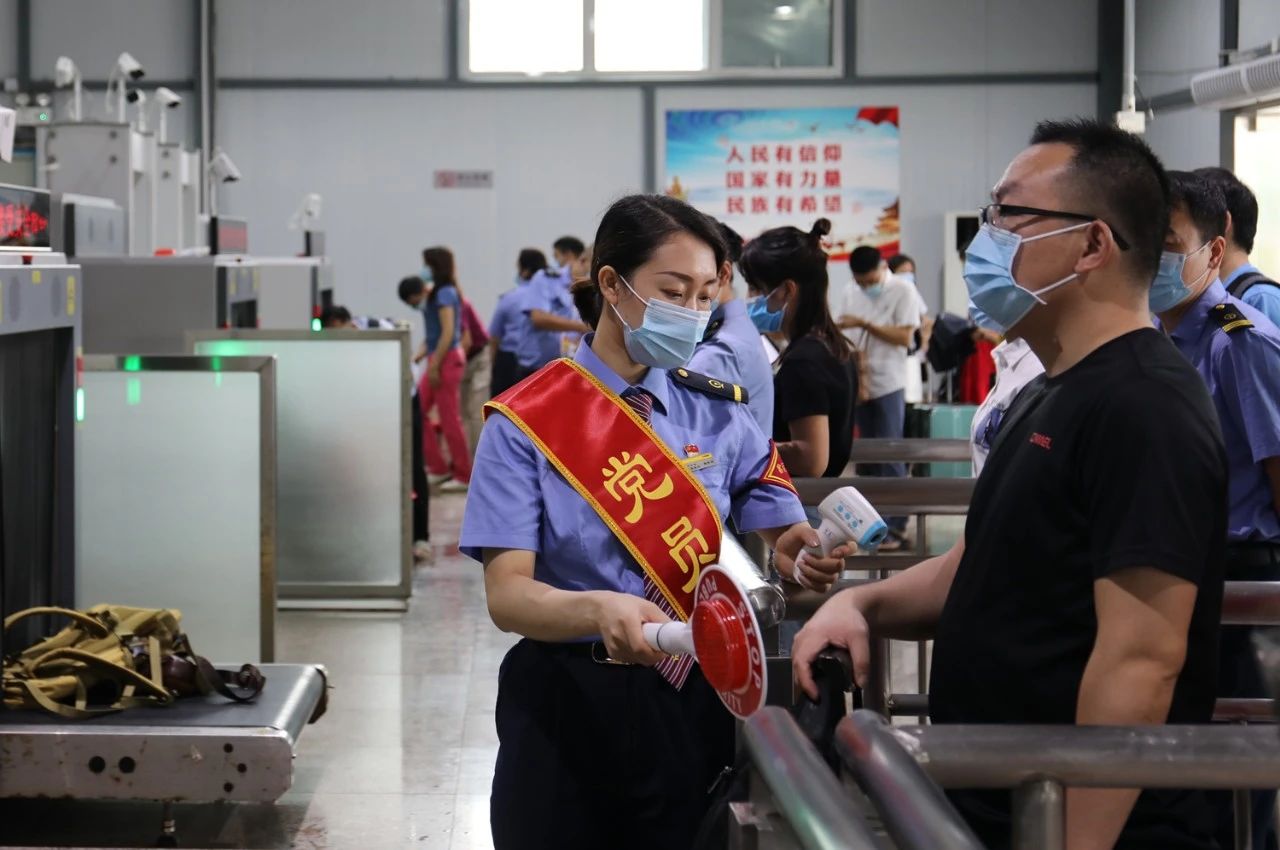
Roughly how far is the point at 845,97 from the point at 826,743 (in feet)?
49.6

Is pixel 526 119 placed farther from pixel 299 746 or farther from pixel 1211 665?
pixel 1211 665

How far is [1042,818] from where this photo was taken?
4.32 feet

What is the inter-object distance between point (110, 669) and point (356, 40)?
12.9 m

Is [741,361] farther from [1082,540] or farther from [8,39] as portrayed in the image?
[8,39]

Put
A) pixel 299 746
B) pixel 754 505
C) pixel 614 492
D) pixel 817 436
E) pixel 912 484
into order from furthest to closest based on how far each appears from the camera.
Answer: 1. pixel 299 746
2. pixel 817 436
3. pixel 912 484
4. pixel 754 505
5. pixel 614 492

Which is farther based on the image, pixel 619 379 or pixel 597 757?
pixel 619 379

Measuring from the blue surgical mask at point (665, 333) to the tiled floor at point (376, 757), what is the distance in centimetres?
254

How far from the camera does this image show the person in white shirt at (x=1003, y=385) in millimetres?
3453

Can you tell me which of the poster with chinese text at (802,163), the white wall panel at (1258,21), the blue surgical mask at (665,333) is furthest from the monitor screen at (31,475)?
the poster with chinese text at (802,163)

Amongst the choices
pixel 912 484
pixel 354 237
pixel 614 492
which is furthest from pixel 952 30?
pixel 614 492

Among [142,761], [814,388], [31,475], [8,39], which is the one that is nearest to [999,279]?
[814,388]

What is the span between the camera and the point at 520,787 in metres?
2.27

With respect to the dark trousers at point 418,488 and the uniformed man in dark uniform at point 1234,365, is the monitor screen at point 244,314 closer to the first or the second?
the dark trousers at point 418,488

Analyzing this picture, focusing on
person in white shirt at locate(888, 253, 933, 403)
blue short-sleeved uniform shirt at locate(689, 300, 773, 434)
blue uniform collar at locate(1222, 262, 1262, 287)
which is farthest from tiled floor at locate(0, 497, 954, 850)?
person in white shirt at locate(888, 253, 933, 403)
